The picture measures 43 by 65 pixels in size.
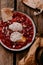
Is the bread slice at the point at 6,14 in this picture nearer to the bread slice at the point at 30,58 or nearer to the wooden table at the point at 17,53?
the wooden table at the point at 17,53

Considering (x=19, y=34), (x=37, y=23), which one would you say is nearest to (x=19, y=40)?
(x=19, y=34)

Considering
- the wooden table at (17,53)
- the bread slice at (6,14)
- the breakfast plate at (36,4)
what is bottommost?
the wooden table at (17,53)

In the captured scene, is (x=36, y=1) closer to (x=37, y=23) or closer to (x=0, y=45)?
(x=37, y=23)

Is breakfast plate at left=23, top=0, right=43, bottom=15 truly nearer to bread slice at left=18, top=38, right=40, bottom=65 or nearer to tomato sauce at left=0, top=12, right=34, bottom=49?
tomato sauce at left=0, top=12, right=34, bottom=49

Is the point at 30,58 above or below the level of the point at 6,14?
below

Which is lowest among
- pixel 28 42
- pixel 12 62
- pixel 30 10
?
pixel 12 62

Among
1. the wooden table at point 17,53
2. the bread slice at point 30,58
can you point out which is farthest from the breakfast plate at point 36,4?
the bread slice at point 30,58

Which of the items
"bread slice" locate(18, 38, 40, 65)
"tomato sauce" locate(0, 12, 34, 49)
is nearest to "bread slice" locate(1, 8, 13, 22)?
"tomato sauce" locate(0, 12, 34, 49)

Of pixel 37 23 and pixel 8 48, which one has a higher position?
pixel 37 23

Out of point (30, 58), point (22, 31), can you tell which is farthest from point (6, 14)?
point (30, 58)

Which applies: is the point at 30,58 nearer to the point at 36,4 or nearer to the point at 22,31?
the point at 22,31

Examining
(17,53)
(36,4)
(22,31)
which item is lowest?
(17,53)
